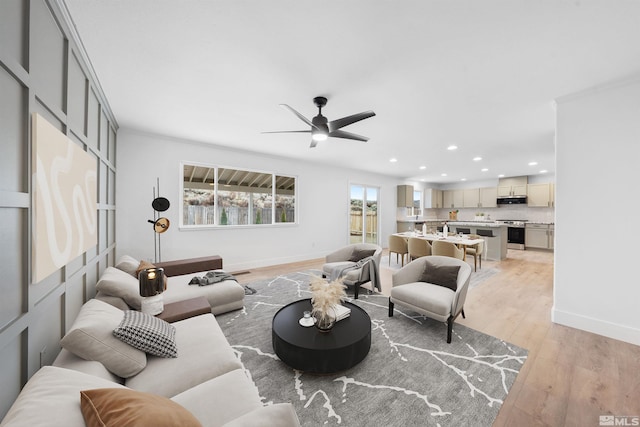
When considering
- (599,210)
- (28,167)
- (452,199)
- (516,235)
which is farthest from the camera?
(452,199)

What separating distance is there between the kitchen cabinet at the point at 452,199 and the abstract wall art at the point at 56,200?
11.1m

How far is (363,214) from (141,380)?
7131 mm

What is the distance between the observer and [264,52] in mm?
2025

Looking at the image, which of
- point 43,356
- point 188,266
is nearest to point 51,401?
point 43,356

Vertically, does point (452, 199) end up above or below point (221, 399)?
above

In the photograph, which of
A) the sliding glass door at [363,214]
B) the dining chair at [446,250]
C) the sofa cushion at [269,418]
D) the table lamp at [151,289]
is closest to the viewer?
the sofa cushion at [269,418]

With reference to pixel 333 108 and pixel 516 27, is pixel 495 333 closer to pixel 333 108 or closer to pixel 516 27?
pixel 516 27

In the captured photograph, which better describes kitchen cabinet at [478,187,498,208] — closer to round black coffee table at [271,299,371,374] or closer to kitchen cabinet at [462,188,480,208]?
kitchen cabinet at [462,188,480,208]

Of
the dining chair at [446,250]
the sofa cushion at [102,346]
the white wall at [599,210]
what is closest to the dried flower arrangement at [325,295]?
the sofa cushion at [102,346]

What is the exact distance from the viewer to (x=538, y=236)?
7652mm

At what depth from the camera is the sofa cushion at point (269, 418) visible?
883 millimetres

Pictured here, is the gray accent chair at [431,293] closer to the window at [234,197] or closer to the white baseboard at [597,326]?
the white baseboard at [597,326]

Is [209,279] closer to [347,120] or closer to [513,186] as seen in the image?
[347,120]

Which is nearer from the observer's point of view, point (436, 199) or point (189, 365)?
point (189, 365)
